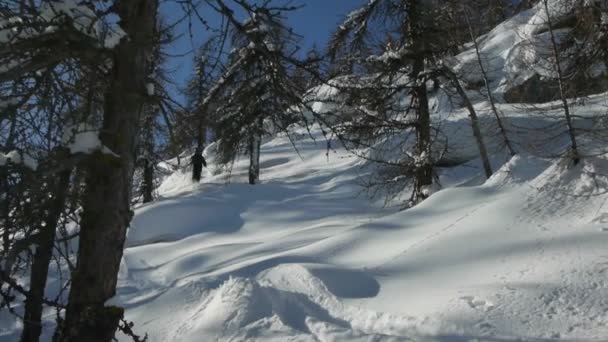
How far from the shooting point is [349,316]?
4.54 m

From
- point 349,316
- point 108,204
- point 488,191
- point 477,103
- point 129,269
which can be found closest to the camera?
point 108,204

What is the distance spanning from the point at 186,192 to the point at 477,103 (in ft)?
41.3

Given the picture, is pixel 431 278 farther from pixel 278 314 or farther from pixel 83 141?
pixel 83 141

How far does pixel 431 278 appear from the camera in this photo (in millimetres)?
4930

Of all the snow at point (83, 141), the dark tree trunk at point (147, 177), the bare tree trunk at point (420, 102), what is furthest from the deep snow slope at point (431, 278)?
the dark tree trunk at point (147, 177)

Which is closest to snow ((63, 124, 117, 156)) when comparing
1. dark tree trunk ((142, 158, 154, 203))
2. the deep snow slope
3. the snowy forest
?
the snowy forest

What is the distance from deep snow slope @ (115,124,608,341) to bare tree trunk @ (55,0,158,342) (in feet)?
6.31

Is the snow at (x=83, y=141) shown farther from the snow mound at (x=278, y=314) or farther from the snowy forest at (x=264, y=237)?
the snow mound at (x=278, y=314)

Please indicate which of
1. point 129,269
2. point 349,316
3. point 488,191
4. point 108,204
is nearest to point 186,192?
point 129,269

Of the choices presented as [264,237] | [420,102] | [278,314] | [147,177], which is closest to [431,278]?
[278,314]

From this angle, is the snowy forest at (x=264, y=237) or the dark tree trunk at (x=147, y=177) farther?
the dark tree trunk at (x=147, y=177)

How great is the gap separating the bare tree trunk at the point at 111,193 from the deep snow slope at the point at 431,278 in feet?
6.31

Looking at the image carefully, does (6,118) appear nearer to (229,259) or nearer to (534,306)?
(534,306)

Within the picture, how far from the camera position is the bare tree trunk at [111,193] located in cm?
269
